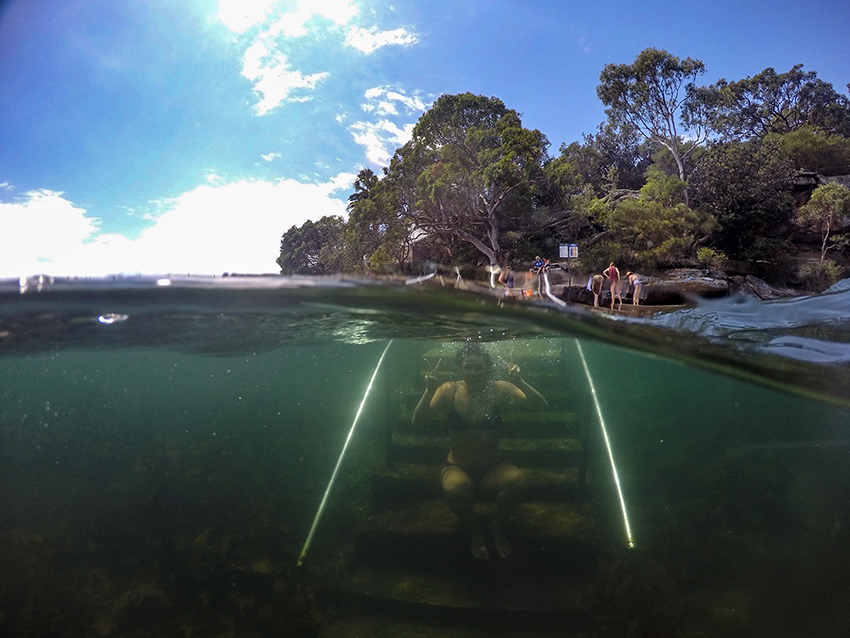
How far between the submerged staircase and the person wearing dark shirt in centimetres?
46

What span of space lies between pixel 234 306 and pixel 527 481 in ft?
20.6

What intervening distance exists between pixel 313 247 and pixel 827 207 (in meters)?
24.7

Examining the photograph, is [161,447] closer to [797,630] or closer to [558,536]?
[558,536]

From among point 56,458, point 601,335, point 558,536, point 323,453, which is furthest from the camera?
point 323,453

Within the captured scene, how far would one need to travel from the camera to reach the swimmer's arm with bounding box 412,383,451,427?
693 cm

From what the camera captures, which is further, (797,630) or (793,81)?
(793,81)

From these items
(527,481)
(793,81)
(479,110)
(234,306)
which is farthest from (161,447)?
(793,81)

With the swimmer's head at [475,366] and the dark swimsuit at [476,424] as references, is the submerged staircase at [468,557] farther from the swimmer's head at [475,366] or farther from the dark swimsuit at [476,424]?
the swimmer's head at [475,366]

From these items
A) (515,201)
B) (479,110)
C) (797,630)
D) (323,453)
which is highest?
(479,110)

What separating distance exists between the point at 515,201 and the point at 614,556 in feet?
56.9

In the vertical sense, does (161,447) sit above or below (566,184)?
below

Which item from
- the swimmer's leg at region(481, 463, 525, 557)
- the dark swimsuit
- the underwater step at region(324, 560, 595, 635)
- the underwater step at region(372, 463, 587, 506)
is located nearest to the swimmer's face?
the dark swimsuit

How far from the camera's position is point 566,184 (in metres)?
23.6

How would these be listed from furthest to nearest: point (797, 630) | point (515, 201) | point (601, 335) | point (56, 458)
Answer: point (515, 201) < point (56, 458) < point (601, 335) < point (797, 630)
